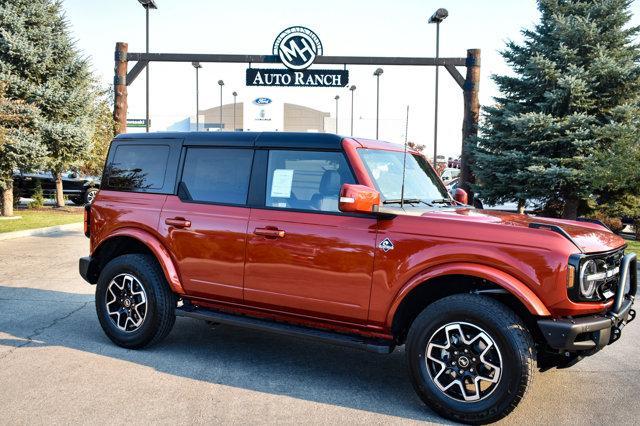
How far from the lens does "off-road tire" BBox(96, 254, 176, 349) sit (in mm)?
5242

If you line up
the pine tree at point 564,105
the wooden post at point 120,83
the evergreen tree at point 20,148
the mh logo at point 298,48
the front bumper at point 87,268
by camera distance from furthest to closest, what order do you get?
the evergreen tree at point 20,148, the pine tree at point 564,105, the wooden post at point 120,83, the mh logo at point 298,48, the front bumper at point 87,268

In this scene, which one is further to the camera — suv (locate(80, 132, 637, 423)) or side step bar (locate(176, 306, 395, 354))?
side step bar (locate(176, 306, 395, 354))

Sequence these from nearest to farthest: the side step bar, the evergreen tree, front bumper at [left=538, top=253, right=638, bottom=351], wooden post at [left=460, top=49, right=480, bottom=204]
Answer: front bumper at [left=538, top=253, right=638, bottom=351], the side step bar, wooden post at [left=460, top=49, right=480, bottom=204], the evergreen tree

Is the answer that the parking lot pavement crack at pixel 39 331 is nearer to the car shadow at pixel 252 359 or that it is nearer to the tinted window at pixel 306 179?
the car shadow at pixel 252 359

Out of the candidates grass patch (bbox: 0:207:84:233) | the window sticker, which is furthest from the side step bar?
grass patch (bbox: 0:207:84:233)

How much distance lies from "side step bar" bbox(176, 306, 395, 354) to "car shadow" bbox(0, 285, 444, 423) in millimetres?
422

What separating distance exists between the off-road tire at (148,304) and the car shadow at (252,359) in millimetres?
125

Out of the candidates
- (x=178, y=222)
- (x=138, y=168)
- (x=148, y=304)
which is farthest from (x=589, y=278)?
(x=138, y=168)

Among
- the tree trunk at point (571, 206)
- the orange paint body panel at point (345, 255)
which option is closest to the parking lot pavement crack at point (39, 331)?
the orange paint body panel at point (345, 255)

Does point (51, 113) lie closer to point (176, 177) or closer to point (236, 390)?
point (176, 177)

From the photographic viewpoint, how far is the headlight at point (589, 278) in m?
3.72

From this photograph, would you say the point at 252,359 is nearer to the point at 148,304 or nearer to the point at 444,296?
the point at 148,304

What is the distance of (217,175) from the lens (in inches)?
203

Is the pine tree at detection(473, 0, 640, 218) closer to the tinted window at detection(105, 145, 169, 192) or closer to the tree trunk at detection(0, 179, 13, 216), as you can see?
the tinted window at detection(105, 145, 169, 192)
